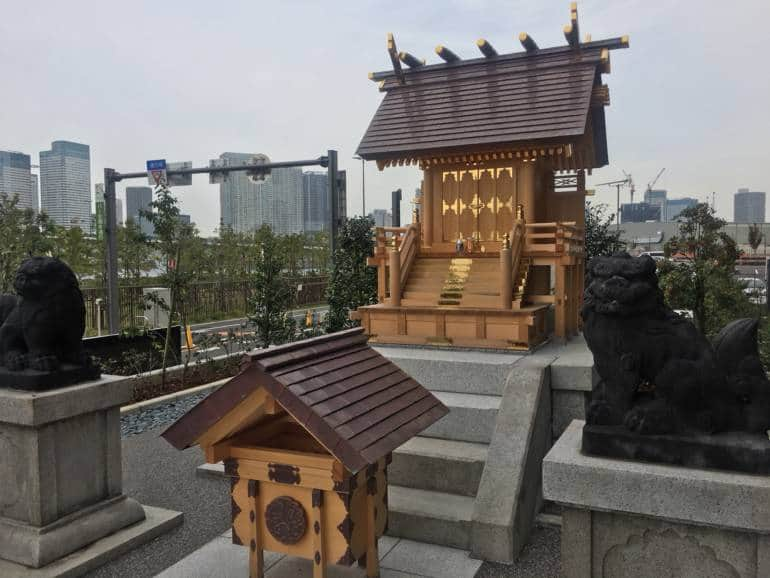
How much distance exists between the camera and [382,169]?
12250mm

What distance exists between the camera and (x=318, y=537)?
435cm

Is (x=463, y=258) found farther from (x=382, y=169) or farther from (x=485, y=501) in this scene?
(x=485, y=501)

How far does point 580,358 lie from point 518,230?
11.3 feet

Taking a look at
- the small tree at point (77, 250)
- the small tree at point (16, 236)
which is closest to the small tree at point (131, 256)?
the small tree at point (77, 250)

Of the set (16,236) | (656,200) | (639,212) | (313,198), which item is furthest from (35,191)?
(656,200)

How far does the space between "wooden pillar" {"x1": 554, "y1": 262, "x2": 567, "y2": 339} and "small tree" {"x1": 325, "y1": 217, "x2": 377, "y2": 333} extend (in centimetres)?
582

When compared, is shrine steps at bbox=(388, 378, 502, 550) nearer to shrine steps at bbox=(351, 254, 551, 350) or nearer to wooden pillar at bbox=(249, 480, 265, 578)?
wooden pillar at bbox=(249, 480, 265, 578)

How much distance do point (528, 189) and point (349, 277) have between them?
5.71 metres

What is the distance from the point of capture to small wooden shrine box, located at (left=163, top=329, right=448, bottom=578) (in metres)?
4.00

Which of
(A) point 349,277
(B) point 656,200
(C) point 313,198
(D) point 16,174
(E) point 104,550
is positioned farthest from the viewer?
Answer: (B) point 656,200

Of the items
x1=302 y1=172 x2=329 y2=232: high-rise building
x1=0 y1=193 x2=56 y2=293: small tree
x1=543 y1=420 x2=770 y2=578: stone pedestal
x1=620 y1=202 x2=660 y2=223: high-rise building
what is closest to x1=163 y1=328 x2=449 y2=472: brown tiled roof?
x1=543 y1=420 x2=770 y2=578: stone pedestal

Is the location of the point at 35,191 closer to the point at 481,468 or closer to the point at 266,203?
the point at 266,203

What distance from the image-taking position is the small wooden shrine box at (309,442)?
13.1ft

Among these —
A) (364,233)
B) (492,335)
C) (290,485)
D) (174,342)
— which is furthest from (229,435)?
(364,233)
